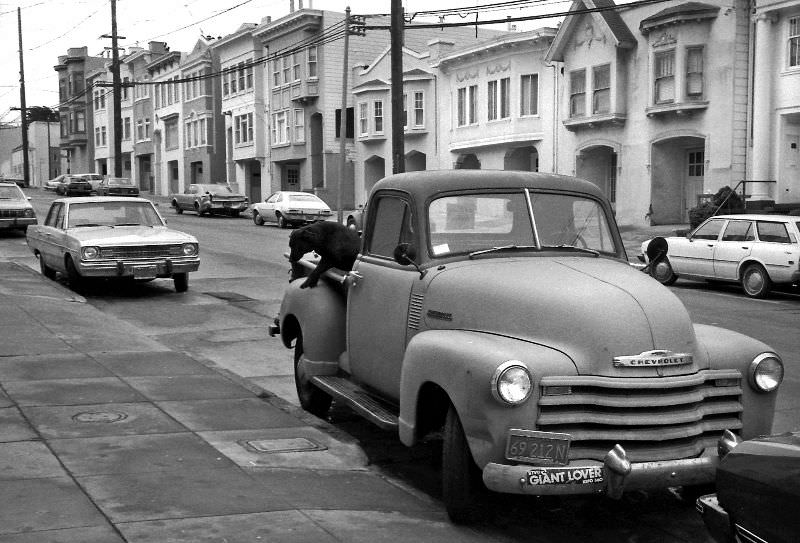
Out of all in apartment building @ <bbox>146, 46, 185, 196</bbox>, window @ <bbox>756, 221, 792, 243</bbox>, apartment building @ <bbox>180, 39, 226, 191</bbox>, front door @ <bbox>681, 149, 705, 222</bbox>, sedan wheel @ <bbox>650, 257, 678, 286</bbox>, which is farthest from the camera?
apartment building @ <bbox>146, 46, 185, 196</bbox>

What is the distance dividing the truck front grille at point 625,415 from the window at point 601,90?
101 feet

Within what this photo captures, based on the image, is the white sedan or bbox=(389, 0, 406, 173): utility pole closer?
the white sedan

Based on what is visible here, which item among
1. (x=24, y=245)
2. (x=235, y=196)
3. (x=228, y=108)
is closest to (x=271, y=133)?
(x=228, y=108)

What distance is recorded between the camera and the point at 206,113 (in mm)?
65500

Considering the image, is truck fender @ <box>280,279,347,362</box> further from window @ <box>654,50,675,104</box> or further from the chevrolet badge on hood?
window @ <box>654,50,675,104</box>

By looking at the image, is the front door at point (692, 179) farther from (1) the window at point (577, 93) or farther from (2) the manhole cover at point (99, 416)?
(2) the manhole cover at point (99, 416)

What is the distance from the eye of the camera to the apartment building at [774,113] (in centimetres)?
2847

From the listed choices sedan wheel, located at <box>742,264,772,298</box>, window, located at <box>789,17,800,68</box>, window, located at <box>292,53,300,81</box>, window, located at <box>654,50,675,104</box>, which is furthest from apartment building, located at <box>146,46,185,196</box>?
sedan wheel, located at <box>742,264,772,298</box>

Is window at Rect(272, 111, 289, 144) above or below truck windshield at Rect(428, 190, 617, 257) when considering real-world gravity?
above

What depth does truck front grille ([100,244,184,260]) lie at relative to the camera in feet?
50.8

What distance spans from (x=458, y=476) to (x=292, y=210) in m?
33.2

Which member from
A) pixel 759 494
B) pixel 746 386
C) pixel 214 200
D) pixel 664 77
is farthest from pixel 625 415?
pixel 214 200

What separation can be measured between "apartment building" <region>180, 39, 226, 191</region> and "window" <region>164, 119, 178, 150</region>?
11.1ft

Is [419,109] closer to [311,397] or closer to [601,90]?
[601,90]
